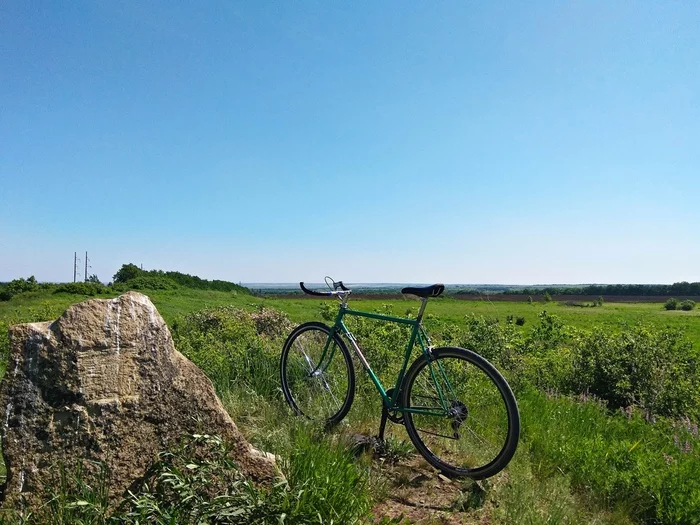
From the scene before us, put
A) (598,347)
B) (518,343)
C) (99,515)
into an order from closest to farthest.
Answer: (99,515) < (598,347) < (518,343)

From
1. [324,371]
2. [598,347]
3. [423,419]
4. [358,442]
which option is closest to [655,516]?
[423,419]

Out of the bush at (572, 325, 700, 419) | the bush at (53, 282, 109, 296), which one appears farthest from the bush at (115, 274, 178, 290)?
the bush at (572, 325, 700, 419)

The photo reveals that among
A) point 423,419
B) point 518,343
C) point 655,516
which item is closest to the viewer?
Answer: point 655,516

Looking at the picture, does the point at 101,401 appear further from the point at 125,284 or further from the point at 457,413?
the point at 125,284

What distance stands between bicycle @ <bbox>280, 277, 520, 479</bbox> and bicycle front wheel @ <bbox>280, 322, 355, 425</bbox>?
0.04ft

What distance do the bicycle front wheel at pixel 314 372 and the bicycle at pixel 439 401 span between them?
0.5 inches

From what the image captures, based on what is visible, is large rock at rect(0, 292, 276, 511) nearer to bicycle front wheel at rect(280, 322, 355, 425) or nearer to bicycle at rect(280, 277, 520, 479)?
bicycle at rect(280, 277, 520, 479)

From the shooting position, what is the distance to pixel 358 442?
4254 millimetres

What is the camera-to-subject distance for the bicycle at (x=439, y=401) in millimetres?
3857

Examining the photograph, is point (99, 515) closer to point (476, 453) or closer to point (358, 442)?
point (358, 442)

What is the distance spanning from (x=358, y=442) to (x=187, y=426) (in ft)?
5.30

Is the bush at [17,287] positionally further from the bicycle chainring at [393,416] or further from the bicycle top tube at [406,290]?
the bicycle chainring at [393,416]

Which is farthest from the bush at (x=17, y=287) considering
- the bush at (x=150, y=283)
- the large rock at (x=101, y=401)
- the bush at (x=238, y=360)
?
the large rock at (x=101, y=401)

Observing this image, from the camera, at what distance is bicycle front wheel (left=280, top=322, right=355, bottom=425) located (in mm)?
5129
